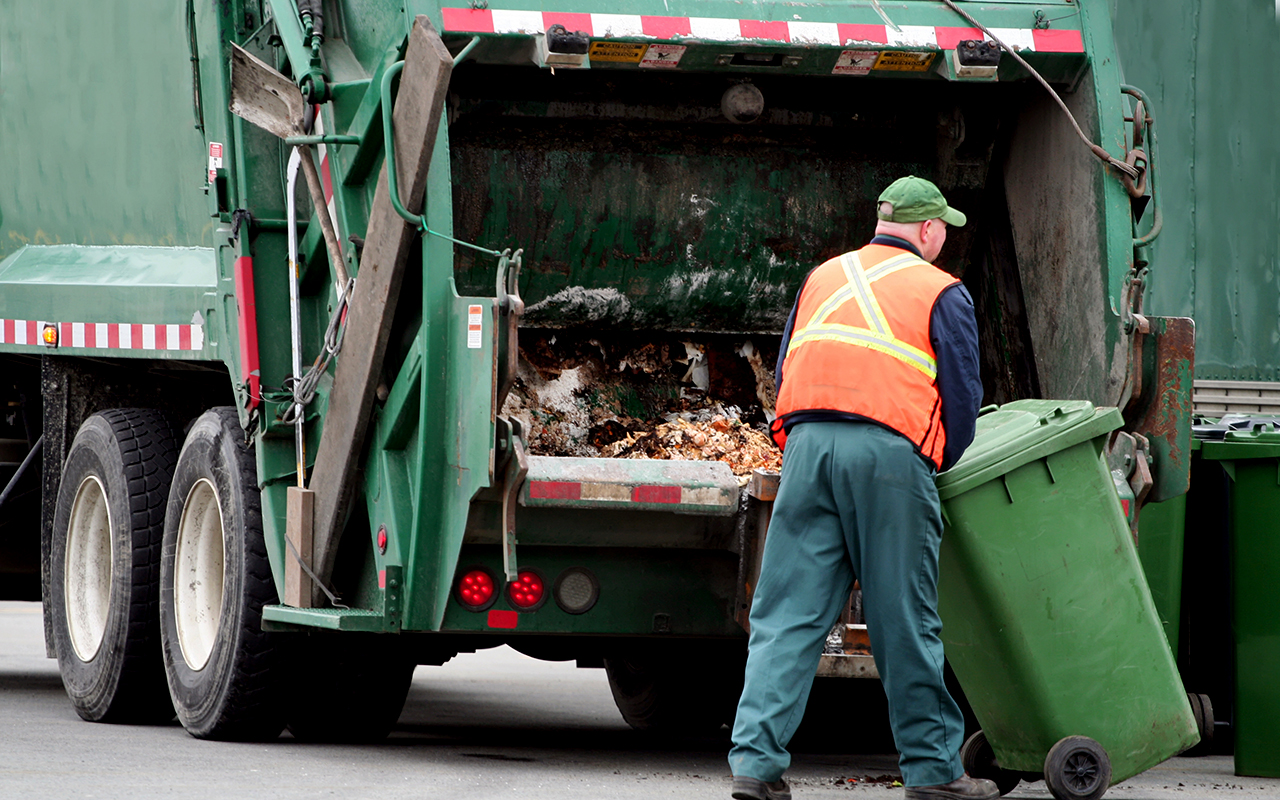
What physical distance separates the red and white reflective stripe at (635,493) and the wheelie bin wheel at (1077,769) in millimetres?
1011

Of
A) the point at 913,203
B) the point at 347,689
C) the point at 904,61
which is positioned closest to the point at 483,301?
the point at 913,203

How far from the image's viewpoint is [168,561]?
5.89 metres

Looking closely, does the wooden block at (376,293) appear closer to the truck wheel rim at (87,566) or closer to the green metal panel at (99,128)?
the green metal panel at (99,128)

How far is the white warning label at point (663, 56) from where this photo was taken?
501cm

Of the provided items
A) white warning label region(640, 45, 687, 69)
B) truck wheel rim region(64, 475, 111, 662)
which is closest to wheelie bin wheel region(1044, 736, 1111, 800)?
white warning label region(640, 45, 687, 69)

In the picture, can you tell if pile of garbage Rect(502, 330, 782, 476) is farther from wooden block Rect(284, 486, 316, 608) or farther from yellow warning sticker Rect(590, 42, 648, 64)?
yellow warning sticker Rect(590, 42, 648, 64)

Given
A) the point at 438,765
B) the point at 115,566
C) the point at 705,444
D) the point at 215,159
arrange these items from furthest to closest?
the point at 115,566 < the point at 215,159 < the point at 705,444 < the point at 438,765

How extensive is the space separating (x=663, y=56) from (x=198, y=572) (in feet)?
7.11

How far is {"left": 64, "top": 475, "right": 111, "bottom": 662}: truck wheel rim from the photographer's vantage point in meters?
6.46

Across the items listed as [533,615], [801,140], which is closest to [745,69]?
[801,140]

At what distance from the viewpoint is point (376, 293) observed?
488 cm

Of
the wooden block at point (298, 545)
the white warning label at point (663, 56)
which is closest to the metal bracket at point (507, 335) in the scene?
the white warning label at point (663, 56)

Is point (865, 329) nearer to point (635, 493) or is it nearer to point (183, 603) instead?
point (635, 493)

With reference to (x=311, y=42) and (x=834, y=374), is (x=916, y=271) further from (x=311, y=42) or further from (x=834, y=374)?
(x=311, y=42)
